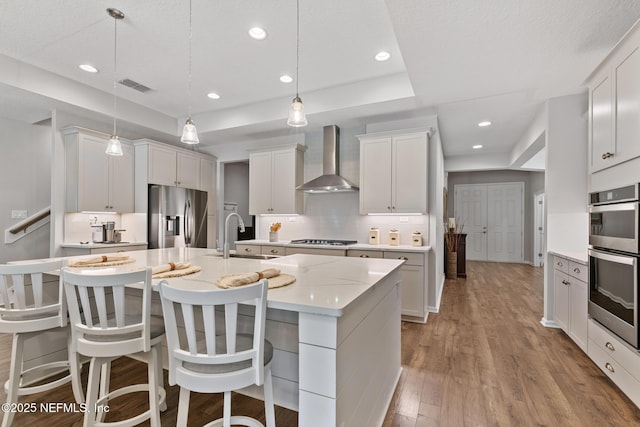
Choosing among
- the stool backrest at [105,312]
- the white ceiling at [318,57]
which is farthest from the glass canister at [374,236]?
the stool backrest at [105,312]

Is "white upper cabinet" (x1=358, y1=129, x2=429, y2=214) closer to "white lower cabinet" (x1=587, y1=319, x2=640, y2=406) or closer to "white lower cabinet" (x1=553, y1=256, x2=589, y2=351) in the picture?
"white lower cabinet" (x1=553, y1=256, x2=589, y2=351)

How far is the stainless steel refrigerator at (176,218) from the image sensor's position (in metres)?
4.68

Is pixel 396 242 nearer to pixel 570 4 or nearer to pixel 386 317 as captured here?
pixel 386 317

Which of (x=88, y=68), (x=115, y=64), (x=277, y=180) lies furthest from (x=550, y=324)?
(x=88, y=68)

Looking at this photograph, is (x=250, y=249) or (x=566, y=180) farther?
(x=250, y=249)

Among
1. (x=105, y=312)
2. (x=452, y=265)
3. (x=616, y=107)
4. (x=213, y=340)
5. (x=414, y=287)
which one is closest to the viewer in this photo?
(x=213, y=340)

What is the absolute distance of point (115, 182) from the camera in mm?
4438

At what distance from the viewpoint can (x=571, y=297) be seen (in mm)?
2938

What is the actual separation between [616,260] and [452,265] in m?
4.29

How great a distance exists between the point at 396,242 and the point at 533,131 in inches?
99.4

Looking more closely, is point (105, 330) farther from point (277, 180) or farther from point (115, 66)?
point (277, 180)

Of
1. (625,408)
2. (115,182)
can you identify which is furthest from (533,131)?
(115,182)

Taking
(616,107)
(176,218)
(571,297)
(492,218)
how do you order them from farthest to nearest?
(492,218), (176,218), (571,297), (616,107)

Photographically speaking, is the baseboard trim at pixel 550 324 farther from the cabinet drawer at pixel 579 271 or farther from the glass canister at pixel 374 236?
the glass canister at pixel 374 236
